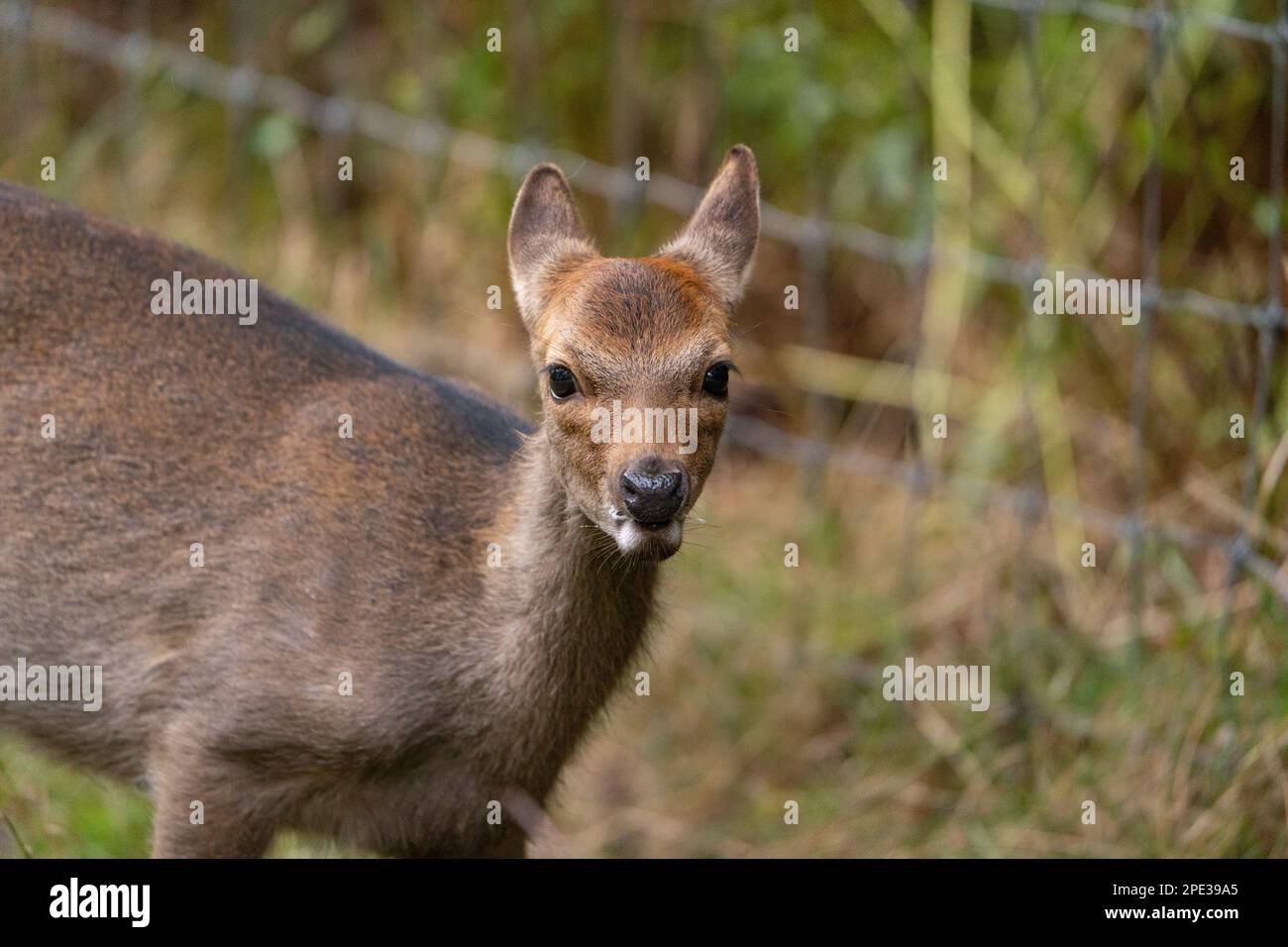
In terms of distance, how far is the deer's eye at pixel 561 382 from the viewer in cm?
421

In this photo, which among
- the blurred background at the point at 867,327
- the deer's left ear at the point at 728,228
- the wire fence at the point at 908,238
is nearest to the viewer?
the deer's left ear at the point at 728,228

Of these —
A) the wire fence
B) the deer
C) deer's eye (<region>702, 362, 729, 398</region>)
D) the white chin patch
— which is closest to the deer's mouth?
the white chin patch

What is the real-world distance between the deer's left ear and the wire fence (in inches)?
51.9

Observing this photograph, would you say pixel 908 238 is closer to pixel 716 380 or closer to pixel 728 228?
pixel 728 228

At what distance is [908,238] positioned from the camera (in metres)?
7.87

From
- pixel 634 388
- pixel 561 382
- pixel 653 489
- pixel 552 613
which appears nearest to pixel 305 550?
pixel 552 613

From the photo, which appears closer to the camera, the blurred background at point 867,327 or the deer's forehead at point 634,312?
the deer's forehead at point 634,312

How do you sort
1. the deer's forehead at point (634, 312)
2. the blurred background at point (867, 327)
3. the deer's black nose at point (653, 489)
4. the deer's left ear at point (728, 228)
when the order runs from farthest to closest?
the blurred background at point (867, 327) < the deer's left ear at point (728, 228) < the deer's forehead at point (634, 312) < the deer's black nose at point (653, 489)

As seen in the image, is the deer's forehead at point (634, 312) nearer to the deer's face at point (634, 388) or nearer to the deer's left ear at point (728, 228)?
the deer's face at point (634, 388)

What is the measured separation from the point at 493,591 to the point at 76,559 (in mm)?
1152

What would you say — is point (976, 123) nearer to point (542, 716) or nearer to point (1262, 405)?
point (1262, 405)

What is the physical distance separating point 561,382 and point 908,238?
394cm

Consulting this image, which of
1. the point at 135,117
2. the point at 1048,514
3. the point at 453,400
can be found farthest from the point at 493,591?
the point at 135,117

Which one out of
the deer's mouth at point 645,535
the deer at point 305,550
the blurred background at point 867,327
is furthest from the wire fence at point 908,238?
the deer's mouth at point 645,535
